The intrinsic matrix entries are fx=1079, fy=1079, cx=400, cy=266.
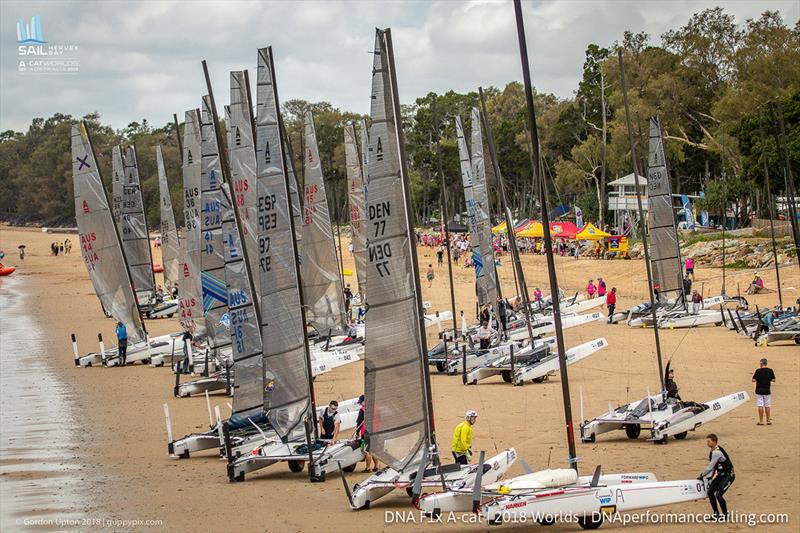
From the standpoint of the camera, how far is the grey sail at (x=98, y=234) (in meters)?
30.3

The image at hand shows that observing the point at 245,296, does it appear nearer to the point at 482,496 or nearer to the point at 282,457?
the point at 282,457

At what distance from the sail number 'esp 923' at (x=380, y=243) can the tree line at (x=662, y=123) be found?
2580 centimetres

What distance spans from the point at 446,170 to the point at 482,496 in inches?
3033

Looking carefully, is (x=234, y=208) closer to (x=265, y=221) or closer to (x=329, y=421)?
(x=265, y=221)

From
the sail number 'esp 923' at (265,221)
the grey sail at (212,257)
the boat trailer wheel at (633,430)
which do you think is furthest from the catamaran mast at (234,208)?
the boat trailer wheel at (633,430)

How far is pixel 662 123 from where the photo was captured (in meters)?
71.3

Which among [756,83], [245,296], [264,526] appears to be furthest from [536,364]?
[756,83]

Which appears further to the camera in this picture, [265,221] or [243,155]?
[243,155]

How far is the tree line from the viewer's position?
196ft

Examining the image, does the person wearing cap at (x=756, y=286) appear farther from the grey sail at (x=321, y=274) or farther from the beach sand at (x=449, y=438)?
the grey sail at (x=321, y=274)

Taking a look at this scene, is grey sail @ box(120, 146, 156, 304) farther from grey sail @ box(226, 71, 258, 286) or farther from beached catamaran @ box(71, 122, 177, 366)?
grey sail @ box(226, 71, 258, 286)

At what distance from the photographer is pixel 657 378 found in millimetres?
25688

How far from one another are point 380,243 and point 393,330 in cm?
118

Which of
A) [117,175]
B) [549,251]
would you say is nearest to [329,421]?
[549,251]
